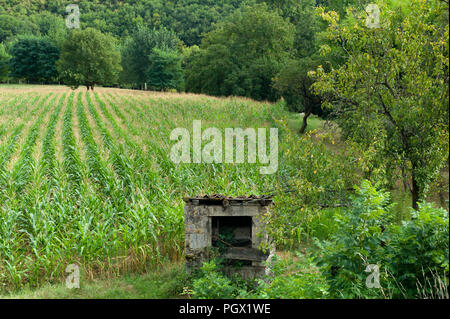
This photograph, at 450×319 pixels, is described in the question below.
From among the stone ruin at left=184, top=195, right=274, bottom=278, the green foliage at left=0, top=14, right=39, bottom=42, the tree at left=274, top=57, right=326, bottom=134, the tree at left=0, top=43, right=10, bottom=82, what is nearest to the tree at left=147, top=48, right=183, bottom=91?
the tree at left=0, top=43, right=10, bottom=82

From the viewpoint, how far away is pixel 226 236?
6359mm

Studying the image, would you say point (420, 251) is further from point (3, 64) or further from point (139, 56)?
point (3, 64)

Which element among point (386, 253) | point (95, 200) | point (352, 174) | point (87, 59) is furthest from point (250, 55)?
point (386, 253)

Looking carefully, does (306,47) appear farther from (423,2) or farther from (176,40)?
(176,40)

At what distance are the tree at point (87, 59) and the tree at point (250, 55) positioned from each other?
580 inches

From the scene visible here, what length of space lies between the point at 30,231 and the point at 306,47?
1508 inches

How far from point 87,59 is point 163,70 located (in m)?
13.8

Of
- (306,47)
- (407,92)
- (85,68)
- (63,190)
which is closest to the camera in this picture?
(407,92)

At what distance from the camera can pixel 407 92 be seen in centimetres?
651

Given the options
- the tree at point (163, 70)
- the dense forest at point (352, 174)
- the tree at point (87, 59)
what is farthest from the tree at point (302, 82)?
the tree at point (163, 70)

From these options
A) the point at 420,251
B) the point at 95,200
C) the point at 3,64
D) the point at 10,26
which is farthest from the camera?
the point at 10,26

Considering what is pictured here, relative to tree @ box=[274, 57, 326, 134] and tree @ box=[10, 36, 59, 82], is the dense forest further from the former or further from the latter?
tree @ box=[10, 36, 59, 82]

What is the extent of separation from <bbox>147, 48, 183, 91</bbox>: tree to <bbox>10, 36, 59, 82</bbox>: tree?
20.1 meters
